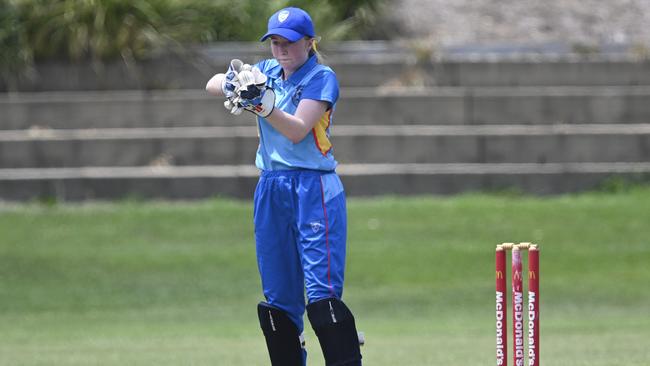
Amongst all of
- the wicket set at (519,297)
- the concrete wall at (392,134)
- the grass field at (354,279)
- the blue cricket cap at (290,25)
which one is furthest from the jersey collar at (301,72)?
the concrete wall at (392,134)

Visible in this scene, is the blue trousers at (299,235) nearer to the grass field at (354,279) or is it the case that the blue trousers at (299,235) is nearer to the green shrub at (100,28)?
the grass field at (354,279)

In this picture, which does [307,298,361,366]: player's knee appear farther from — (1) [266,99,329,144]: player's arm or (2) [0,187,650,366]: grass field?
(2) [0,187,650,366]: grass field

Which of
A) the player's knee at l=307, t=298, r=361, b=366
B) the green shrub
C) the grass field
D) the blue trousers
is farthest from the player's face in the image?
the green shrub

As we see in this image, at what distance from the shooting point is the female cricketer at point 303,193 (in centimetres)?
599

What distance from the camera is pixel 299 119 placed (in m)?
5.90

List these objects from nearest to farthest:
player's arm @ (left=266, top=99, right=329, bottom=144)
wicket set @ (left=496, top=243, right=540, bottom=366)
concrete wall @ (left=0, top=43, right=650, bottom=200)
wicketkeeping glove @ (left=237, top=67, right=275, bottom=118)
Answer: wicket set @ (left=496, top=243, right=540, bottom=366) → wicketkeeping glove @ (left=237, top=67, right=275, bottom=118) → player's arm @ (left=266, top=99, right=329, bottom=144) → concrete wall @ (left=0, top=43, right=650, bottom=200)

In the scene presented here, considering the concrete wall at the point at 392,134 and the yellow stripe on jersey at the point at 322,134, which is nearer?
the yellow stripe on jersey at the point at 322,134

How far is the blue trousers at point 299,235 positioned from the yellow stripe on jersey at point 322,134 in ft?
0.37

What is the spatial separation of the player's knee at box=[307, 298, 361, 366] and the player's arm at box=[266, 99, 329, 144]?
744 mm

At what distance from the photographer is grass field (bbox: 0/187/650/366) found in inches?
411

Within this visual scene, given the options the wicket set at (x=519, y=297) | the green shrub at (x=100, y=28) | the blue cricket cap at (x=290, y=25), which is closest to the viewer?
the wicket set at (x=519, y=297)

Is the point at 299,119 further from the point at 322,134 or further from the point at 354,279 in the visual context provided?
the point at 354,279

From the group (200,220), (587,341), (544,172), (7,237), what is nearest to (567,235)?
(544,172)

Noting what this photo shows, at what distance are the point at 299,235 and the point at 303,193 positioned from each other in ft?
0.68
